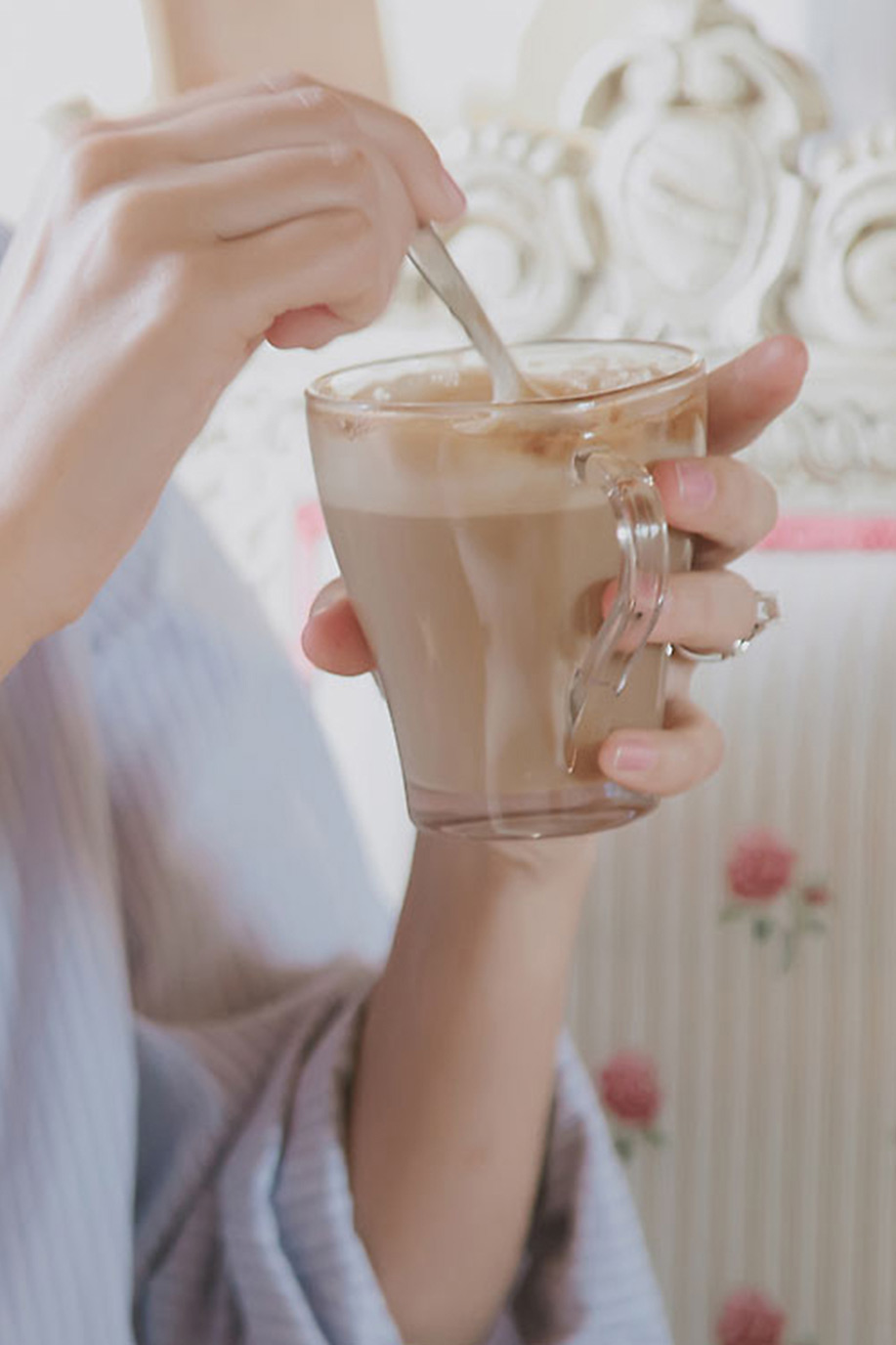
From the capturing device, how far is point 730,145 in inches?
49.8

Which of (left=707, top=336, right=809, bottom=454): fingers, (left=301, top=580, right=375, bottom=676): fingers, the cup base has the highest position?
(left=707, top=336, right=809, bottom=454): fingers

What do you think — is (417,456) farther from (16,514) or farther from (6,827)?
(6,827)

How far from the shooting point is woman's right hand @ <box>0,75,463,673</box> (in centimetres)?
51

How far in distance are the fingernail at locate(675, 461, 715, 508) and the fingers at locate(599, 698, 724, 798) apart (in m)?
0.09

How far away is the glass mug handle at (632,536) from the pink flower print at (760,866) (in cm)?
50

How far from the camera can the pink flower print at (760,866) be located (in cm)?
102

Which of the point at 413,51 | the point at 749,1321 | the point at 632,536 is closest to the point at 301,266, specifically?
the point at 632,536

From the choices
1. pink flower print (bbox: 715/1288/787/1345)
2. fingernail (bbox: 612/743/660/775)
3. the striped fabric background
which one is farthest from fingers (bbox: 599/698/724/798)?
pink flower print (bbox: 715/1288/787/1345)

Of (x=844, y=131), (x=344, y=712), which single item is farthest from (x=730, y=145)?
(x=344, y=712)

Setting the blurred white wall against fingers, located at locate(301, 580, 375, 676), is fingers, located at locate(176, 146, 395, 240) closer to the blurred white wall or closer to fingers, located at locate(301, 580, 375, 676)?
fingers, located at locate(301, 580, 375, 676)

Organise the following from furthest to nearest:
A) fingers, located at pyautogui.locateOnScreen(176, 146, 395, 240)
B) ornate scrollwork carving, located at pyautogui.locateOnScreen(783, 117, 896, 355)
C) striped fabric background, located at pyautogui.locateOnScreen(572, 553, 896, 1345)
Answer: ornate scrollwork carving, located at pyautogui.locateOnScreen(783, 117, 896, 355)
striped fabric background, located at pyautogui.locateOnScreen(572, 553, 896, 1345)
fingers, located at pyautogui.locateOnScreen(176, 146, 395, 240)

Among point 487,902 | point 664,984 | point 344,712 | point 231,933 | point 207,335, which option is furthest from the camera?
point 344,712

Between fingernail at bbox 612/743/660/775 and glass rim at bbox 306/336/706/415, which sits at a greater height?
glass rim at bbox 306/336/706/415

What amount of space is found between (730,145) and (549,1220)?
0.81m
